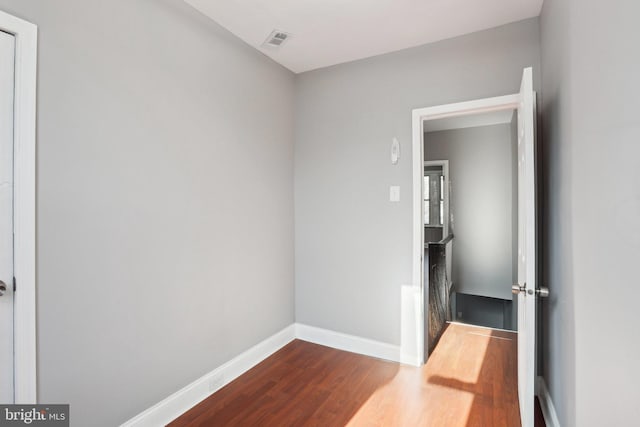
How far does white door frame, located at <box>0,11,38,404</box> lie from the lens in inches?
52.4

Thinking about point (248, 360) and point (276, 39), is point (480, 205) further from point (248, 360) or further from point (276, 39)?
point (248, 360)

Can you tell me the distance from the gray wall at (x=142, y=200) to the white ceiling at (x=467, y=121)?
112 inches

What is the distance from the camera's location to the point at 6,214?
1312 millimetres

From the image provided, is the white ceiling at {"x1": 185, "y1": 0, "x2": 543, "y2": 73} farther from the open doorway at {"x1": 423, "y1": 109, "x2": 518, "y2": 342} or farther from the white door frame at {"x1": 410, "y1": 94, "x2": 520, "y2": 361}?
the open doorway at {"x1": 423, "y1": 109, "x2": 518, "y2": 342}

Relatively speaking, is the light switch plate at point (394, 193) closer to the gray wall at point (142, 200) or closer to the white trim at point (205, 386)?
the gray wall at point (142, 200)

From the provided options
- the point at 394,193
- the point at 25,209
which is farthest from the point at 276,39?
the point at 25,209

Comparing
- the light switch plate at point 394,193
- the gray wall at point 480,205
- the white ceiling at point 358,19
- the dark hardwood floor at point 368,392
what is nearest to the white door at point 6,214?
the dark hardwood floor at point 368,392

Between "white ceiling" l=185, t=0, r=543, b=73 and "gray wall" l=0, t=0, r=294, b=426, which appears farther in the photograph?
"white ceiling" l=185, t=0, r=543, b=73

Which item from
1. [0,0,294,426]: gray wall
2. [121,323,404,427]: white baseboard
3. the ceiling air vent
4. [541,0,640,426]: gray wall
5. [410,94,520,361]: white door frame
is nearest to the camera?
[541,0,640,426]: gray wall

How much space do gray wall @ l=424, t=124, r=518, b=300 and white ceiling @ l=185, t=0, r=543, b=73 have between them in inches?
110

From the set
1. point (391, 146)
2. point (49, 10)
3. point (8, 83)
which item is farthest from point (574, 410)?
point (49, 10)

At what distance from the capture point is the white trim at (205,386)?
6.12 feet

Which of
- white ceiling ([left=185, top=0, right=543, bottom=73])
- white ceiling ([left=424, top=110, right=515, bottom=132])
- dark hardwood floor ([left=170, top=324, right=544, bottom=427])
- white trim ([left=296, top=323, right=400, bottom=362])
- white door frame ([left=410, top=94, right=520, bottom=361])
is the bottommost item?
dark hardwood floor ([left=170, top=324, right=544, bottom=427])

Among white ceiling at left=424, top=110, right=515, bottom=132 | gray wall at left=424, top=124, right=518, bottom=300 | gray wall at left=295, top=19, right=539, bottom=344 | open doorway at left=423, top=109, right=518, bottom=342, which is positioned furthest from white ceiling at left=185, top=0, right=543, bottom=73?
gray wall at left=424, top=124, right=518, bottom=300
